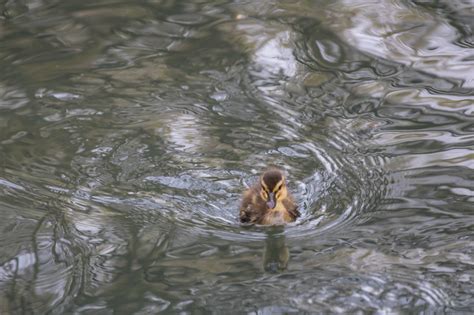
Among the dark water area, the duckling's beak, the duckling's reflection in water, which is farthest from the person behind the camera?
the duckling's beak

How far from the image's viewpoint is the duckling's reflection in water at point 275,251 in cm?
613

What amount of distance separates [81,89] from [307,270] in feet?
11.3

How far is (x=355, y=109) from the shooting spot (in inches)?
326

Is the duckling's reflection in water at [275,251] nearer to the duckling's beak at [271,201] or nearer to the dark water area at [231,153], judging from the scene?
the dark water area at [231,153]

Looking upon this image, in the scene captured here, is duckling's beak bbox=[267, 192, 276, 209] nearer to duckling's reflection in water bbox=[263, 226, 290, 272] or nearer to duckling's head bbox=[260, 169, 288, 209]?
duckling's head bbox=[260, 169, 288, 209]

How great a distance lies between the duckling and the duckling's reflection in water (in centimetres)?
9

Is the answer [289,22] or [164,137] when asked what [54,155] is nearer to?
[164,137]

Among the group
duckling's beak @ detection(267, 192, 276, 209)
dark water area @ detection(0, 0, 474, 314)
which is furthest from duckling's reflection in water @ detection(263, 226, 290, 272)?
duckling's beak @ detection(267, 192, 276, 209)

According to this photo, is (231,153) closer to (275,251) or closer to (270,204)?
(270,204)

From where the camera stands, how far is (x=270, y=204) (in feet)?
22.0

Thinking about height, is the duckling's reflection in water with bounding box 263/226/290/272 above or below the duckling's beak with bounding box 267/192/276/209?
below

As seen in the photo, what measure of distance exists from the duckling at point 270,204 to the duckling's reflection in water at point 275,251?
0.30 ft

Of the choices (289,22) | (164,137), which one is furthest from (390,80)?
(164,137)

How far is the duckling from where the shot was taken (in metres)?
6.76
